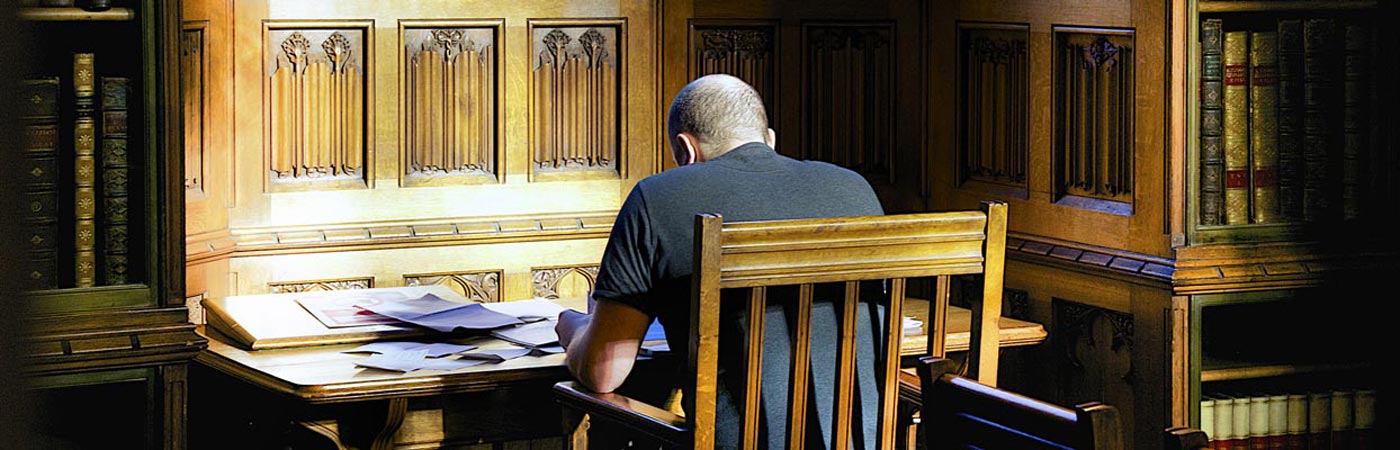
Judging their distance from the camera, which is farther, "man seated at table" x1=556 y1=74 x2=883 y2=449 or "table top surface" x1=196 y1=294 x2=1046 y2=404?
"table top surface" x1=196 y1=294 x2=1046 y2=404

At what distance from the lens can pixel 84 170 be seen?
2.65 meters

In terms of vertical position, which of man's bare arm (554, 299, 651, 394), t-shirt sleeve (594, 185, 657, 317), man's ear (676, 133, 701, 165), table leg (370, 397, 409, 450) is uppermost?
man's ear (676, 133, 701, 165)

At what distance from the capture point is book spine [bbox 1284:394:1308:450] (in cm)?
342

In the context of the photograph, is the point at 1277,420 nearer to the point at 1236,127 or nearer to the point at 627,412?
the point at 1236,127

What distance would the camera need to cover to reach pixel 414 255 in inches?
146

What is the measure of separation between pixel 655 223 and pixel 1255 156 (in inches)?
62.6

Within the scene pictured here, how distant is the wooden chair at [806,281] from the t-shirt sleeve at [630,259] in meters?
0.18

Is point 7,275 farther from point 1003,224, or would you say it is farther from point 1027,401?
point 1003,224

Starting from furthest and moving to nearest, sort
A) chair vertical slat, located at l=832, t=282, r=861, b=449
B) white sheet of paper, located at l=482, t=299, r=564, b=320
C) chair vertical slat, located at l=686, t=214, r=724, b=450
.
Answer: white sheet of paper, located at l=482, t=299, r=564, b=320, chair vertical slat, located at l=832, t=282, r=861, b=449, chair vertical slat, located at l=686, t=214, r=724, b=450

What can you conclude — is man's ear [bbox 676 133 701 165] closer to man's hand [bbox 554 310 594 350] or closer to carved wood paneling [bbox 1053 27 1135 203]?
man's hand [bbox 554 310 594 350]

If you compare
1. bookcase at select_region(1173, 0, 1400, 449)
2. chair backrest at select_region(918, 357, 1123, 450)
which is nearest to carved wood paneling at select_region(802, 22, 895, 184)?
bookcase at select_region(1173, 0, 1400, 449)

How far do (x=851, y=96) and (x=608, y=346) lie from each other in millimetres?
1801

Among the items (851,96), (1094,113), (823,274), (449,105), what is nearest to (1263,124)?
(1094,113)

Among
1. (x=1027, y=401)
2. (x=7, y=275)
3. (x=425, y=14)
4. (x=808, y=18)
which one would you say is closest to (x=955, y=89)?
(x=808, y=18)
